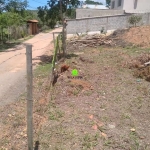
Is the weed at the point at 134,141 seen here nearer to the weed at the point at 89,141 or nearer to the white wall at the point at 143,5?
the weed at the point at 89,141

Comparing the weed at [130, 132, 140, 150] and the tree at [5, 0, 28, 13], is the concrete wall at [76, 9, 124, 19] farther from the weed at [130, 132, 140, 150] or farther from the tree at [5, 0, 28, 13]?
the weed at [130, 132, 140, 150]

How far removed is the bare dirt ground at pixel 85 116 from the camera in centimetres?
378

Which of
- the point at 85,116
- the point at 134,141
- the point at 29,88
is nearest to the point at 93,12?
the point at 85,116

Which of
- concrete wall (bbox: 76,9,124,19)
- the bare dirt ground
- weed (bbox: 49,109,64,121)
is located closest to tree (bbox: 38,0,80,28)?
the bare dirt ground

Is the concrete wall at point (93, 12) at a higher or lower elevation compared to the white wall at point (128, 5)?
lower

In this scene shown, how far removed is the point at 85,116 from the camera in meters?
4.69

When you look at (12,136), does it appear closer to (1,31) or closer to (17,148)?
(17,148)

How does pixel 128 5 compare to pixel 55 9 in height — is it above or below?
above

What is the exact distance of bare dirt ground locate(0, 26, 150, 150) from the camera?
3.78 metres

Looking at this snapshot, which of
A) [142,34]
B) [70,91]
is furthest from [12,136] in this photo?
[142,34]

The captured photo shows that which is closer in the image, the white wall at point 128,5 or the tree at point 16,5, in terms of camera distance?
the tree at point 16,5

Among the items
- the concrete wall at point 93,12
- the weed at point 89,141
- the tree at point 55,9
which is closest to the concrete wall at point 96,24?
the concrete wall at point 93,12

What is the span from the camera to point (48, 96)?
5.69 metres

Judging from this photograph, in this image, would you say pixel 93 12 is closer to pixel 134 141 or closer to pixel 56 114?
pixel 56 114
